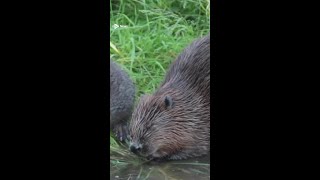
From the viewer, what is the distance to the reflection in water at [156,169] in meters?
1.85

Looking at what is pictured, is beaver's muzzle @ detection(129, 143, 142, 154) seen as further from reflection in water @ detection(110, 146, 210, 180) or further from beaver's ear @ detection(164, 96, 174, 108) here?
beaver's ear @ detection(164, 96, 174, 108)

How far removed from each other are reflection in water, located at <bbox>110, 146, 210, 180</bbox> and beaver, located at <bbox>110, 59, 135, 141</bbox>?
0.07m

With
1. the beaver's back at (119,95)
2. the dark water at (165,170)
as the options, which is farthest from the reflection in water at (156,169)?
the beaver's back at (119,95)

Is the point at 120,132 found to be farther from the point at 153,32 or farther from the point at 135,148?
the point at 153,32

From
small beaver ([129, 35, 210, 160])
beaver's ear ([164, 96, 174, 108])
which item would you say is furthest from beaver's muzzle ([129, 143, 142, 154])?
beaver's ear ([164, 96, 174, 108])

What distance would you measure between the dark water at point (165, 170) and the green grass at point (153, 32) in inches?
2.4

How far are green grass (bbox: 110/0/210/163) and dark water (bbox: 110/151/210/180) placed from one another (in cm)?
6

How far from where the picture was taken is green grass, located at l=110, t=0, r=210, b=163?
1892 millimetres

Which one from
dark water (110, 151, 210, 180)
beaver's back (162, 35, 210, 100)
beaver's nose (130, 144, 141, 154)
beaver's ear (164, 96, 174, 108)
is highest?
beaver's back (162, 35, 210, 100)

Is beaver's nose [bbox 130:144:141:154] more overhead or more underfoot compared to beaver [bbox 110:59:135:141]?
more underfoot
